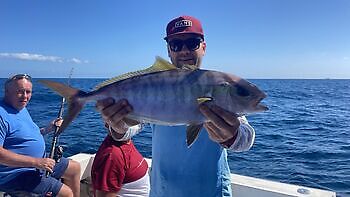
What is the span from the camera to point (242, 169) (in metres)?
8.50

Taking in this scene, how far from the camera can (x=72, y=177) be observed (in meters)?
4.70

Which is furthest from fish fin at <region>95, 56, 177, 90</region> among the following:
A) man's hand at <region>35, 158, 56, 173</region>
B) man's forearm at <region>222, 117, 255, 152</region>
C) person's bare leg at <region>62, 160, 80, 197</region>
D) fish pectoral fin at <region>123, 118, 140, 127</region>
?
person's bare leg at <region>62, 160, 80, 197</region>

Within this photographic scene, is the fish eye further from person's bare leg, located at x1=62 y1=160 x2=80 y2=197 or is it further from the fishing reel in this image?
the fishing reel

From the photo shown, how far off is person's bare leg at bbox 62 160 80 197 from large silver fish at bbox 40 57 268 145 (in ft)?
8.95

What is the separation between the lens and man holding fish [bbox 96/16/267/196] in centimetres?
203

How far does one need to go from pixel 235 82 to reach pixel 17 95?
11.3 feet

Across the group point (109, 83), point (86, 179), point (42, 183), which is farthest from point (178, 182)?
point (86, 179)

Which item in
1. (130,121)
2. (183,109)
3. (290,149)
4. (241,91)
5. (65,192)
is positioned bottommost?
(290,149)

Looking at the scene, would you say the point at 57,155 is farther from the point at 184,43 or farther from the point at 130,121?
the point at 184,43

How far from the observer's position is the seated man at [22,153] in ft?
13.1

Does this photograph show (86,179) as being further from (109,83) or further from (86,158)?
(109,83)

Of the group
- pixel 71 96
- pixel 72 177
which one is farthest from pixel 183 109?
pixel 72 177

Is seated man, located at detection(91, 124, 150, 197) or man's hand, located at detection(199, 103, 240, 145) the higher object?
man's hand, located at detection(199, 103, 240, 145)

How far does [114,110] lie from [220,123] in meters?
0.72
